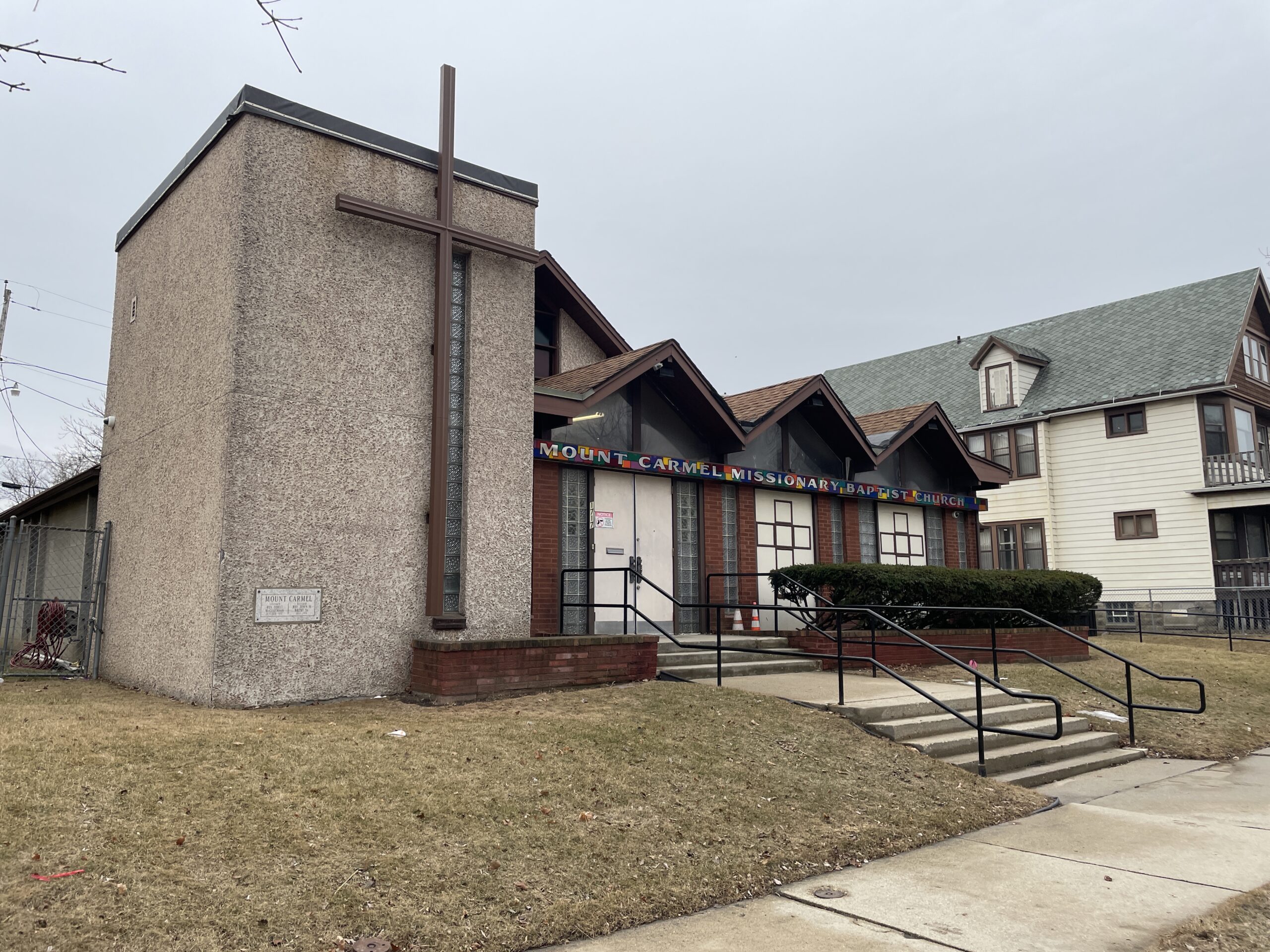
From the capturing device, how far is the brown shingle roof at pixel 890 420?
18.4m

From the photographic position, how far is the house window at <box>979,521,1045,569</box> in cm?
2795

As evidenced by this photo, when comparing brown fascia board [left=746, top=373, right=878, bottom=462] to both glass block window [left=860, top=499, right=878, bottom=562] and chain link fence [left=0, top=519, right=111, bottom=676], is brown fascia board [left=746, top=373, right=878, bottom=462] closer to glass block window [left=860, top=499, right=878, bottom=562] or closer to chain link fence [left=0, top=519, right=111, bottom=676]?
glass block window [left=860, top=499, right=878, bottom=562]

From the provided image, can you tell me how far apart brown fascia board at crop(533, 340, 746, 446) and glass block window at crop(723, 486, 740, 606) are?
91 centimetres

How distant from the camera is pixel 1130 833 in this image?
643 cm

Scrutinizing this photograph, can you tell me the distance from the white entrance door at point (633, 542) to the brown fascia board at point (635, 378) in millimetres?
1237

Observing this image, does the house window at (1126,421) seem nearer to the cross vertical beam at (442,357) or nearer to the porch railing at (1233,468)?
the porch railing at (1233,468)

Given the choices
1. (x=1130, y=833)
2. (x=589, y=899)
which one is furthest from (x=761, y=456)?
(x=589, y=899)

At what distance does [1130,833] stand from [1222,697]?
7.39 meters

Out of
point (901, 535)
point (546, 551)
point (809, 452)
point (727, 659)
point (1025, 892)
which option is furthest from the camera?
point (901, 535)

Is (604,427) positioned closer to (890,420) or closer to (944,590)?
(944,590)

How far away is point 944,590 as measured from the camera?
14391mm

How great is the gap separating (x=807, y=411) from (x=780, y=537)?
2.60m

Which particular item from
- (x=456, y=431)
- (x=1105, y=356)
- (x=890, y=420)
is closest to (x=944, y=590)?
(x=890, y=420)

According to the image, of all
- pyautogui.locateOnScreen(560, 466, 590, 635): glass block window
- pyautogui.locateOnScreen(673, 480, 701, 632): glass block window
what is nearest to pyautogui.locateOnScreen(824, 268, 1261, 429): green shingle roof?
pyautogui.locateOnScreen(673, 480, 701, 632): glass block window
